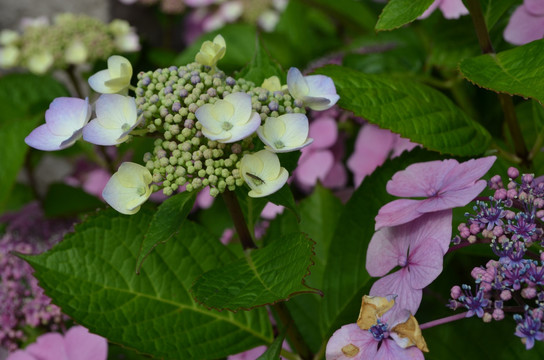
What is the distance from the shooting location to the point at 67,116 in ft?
2.07

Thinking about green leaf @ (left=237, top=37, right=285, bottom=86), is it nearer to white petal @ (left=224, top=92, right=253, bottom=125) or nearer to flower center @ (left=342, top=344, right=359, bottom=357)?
white petal @ (left=224, top=92, right=253, bottom=125)

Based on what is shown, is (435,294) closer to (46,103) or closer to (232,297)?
(232,297)

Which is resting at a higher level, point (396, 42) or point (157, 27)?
point (396, 42)

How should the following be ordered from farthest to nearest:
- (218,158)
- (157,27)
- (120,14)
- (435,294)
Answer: (157,27), (120,14), (435,294), (218,158)

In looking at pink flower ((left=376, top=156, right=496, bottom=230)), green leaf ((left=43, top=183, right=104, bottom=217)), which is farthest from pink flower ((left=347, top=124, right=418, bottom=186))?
green leaf ((left=43, top=183, right=104, bottom=217))

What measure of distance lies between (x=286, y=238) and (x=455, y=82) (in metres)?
0.48

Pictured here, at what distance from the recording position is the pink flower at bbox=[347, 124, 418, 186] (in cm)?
94

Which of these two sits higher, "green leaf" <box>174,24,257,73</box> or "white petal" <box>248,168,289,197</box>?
"white petal" <box>248,168,289,197</box>

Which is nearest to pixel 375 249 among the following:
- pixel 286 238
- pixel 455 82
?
pixel 286 238

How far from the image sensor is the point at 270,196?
60cm

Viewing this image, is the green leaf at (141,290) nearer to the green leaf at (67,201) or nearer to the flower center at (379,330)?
the flower center at (379,330)

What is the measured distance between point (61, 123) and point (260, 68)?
0.79 ft

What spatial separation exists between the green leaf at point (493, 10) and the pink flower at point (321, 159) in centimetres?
31

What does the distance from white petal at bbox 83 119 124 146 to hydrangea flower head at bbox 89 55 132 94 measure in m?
0.05
